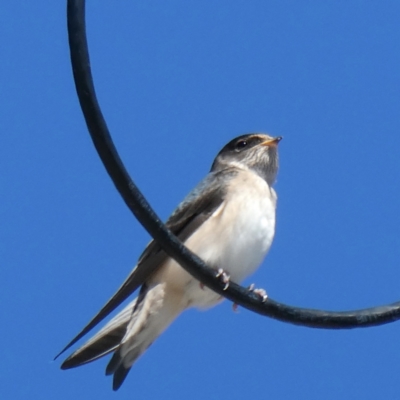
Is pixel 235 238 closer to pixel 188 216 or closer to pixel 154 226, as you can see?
pixel 188 216

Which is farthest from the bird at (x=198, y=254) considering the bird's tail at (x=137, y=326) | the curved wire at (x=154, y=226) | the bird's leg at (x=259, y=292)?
the curved wire at (x=154, y=226)

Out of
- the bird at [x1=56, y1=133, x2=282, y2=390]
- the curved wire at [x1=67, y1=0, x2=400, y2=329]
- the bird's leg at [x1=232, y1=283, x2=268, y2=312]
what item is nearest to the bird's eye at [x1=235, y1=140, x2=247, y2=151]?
the bird at [x1=56, y1=133, x2=282, y2=390]

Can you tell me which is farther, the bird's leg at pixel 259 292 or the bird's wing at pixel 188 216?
the bird's wing at pixel 188 216

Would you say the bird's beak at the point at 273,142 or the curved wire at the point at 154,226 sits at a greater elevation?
the bird's beak at the point at 273,142

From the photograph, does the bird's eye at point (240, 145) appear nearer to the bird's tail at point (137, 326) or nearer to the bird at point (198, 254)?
the bird at point (198, 254)

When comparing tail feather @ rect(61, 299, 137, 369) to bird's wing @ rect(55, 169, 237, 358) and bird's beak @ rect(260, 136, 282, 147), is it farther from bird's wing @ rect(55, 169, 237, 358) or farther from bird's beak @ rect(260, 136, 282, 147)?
bird's beak @ rect(260, 136, 282, 147)
